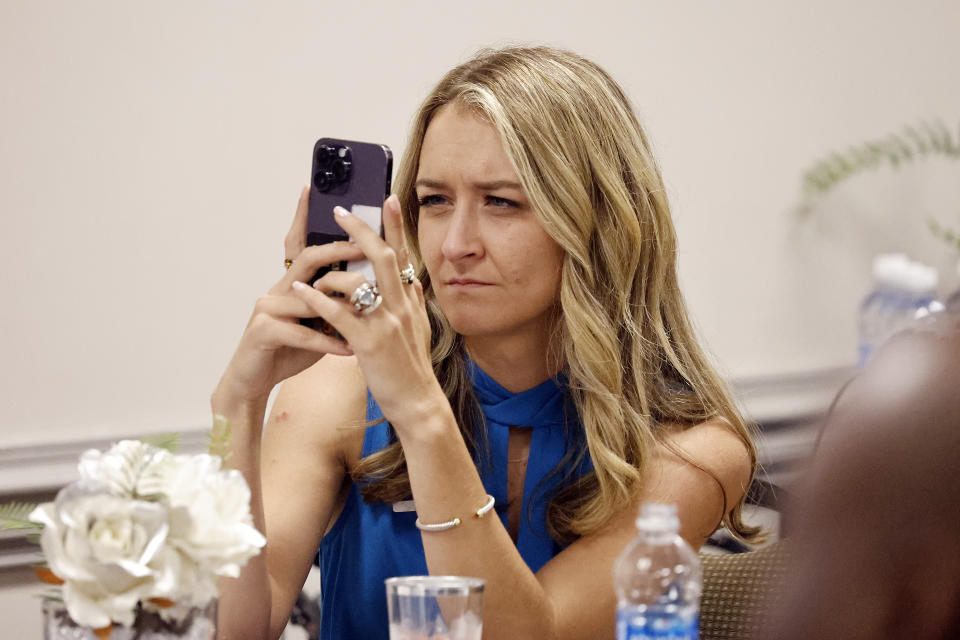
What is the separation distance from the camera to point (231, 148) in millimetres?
2367

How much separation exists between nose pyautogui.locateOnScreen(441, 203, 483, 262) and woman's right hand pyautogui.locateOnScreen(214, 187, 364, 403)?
0.23 m

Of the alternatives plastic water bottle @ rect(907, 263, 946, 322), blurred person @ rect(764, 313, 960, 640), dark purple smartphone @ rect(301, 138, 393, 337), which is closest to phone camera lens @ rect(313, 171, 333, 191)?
dark purple smartphone @ rect(301, 138, 393, 337)

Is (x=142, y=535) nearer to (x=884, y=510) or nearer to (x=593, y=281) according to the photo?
(x=884, y=510)

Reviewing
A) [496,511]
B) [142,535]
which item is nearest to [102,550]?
[142,535]

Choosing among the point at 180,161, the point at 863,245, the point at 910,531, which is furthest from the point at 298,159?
the point at 910,531

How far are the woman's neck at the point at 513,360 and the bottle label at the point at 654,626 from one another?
0.71 m

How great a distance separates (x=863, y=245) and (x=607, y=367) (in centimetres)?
188

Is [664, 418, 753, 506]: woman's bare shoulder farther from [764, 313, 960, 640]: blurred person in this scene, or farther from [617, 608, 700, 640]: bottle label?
[764, 313, 960, 640]: blurred person

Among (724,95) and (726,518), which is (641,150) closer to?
(726,518)

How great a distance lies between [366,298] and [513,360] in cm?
49

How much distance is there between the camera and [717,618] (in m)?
1.54

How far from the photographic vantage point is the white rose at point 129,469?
2.76ft

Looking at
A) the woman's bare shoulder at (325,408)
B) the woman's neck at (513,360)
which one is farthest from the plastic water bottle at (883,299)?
the woman's bare shoulder at (325,408)

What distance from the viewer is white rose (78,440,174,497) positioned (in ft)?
2.76
